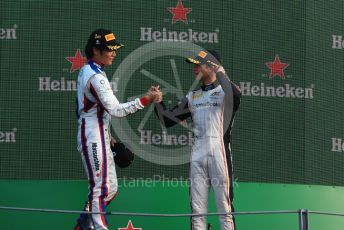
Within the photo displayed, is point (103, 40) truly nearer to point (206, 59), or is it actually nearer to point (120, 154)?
point (120, 154)

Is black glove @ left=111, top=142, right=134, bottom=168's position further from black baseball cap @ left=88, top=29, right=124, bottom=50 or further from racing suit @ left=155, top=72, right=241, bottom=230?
black baseball cap @ left=88, top=29, right=124, bottom=50

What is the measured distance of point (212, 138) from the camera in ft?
23.5

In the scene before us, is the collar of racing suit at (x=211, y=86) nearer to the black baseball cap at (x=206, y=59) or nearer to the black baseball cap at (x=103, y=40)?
the black baseball cap at (x=206, y=59)

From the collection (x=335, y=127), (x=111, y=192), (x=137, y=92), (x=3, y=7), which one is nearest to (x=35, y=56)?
(x=3, y=7)

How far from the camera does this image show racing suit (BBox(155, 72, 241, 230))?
7023mm

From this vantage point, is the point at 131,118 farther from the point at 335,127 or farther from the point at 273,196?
the point at 335,127

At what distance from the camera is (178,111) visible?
763 centimetres

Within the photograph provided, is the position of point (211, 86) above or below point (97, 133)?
above

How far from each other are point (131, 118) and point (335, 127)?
2401mm

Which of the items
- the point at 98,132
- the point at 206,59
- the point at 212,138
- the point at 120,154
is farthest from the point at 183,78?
the point at 98,132

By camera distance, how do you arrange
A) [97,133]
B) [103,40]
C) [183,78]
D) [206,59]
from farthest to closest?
[183,78], [206,59], [103,40], [97,133]

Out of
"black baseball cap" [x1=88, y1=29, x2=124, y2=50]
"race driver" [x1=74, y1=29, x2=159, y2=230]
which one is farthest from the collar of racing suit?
"black baseball cap" [x1=88, y1=29, x2=124, y2=50]

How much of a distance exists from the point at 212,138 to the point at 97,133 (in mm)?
1249

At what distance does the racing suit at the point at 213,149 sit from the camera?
7.02 m
